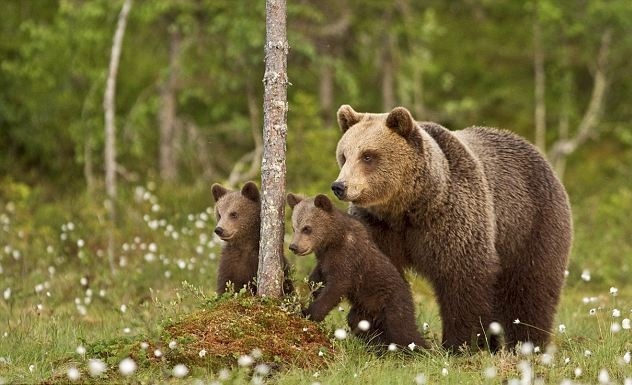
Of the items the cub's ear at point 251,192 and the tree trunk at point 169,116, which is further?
the tree trunk at point 169,116

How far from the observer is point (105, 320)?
8.78 metres

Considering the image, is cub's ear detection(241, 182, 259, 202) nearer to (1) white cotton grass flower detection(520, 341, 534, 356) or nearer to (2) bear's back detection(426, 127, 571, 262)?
(2) bear's back detection(426, 127, 571, 262)

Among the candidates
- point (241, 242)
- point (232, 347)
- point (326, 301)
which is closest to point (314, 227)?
point (326, 301)

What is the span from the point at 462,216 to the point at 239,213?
68.4 inches

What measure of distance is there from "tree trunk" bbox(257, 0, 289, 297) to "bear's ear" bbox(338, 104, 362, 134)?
1.94ft

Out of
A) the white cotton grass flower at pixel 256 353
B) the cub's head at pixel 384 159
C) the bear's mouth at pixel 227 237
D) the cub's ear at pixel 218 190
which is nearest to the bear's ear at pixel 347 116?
the cub's head at pixel 384 159

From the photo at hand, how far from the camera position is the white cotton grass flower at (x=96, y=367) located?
572cm

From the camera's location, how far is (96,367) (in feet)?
18.8

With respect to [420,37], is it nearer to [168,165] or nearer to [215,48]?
[215,48]

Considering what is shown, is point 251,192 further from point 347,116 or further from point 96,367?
point 96,367

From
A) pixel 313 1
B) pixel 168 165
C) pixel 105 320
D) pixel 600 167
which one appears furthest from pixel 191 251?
pixel 600 167

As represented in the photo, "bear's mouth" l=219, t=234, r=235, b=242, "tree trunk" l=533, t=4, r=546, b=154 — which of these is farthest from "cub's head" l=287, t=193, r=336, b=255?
"tree trunk" l=533, t=4, r=546, b=154

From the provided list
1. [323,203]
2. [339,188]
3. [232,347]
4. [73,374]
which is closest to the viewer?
[73,374]

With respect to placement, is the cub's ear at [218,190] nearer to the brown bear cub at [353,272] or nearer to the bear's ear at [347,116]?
the brown bear cub at [353,272]
